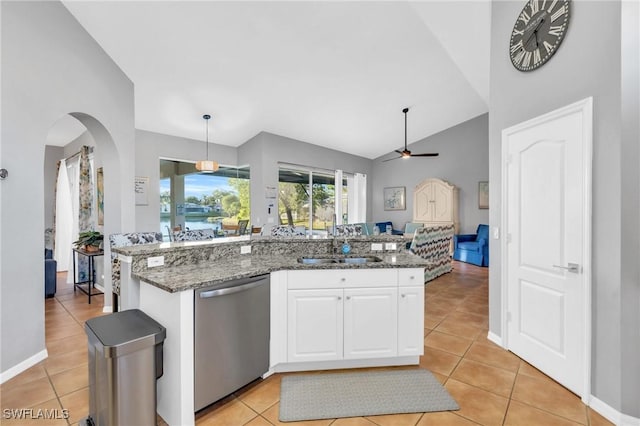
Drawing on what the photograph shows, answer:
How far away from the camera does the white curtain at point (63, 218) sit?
17.7 feet

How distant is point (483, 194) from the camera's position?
689 centimetres

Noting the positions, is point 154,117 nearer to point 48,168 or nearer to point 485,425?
point 48,168

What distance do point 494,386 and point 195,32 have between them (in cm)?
429

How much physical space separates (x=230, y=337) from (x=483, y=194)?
22.6 feet

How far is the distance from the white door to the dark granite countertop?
94 centimetres

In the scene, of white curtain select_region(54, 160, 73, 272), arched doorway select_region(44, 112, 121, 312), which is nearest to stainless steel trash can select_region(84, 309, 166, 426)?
arched doorway select_region(44, 112, 121, 312)

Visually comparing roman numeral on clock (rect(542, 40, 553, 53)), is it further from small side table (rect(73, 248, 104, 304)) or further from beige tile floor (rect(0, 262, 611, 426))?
small side table (rect(73, 248, 104, 304))

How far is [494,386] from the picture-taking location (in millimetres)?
2043

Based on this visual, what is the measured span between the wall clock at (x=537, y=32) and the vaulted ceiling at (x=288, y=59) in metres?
0.70

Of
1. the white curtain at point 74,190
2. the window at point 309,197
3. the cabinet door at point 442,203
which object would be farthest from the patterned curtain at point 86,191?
the cabinet door at point 442,203

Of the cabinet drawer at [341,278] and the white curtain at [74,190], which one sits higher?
the white curtain at [74,190]

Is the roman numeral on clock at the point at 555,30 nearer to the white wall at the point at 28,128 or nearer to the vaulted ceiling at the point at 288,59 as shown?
the vaulted ceiling at the point at 288,59

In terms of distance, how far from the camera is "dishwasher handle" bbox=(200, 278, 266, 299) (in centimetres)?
166

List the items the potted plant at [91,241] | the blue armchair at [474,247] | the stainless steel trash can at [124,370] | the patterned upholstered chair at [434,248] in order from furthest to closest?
1. the blue armchair at [474,247]
2. the patterned upholstered chair at [434,248]
3. the potted plant at [91,241]
4. the stainless steel trash can at [124,370]
